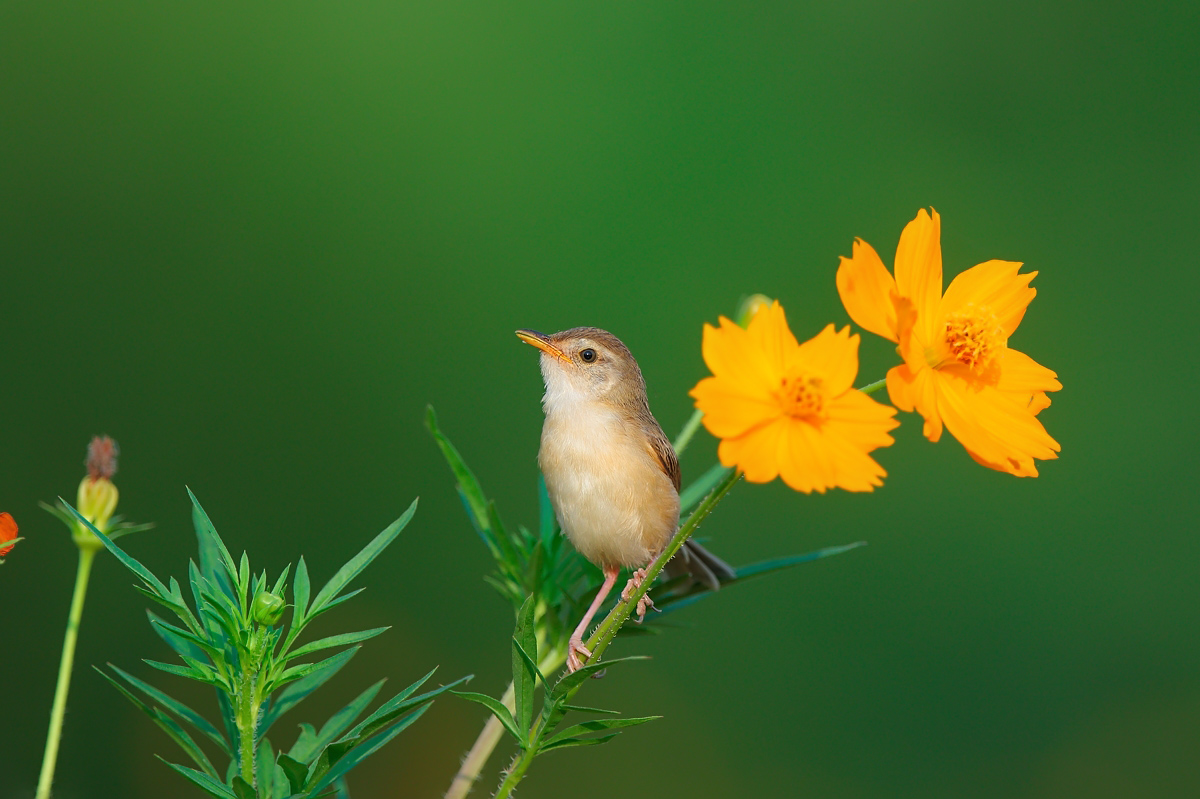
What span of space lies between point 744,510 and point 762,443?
398 centimetres

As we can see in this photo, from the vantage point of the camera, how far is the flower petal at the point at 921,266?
988mm

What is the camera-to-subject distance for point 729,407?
0.86m

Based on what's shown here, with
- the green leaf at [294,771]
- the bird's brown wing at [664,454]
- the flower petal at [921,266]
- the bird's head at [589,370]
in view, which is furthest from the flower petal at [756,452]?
the bird's head at [589,370]

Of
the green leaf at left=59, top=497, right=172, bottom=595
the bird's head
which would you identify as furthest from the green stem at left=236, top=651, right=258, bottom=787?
the bird's head

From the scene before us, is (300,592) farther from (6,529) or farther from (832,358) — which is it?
(832,358)

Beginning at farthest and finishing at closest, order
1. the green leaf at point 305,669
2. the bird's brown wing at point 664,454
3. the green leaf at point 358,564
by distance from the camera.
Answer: the bird's brown wing at point 664,454 < the green leaf at point 358,564 < the green leaf at point 305,669

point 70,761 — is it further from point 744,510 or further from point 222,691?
point 222,691

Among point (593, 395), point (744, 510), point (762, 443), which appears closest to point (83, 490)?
point (762, 443)

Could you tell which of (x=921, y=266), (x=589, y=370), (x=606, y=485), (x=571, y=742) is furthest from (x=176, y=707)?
(x=589, y=370)

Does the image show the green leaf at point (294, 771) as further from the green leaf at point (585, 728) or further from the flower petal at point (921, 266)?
the flower petal at point (921, 266)

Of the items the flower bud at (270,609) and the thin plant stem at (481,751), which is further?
the thin plant stem at (481,751)

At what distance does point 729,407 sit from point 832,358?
0.10 meters

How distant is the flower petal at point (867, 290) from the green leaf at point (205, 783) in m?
0.67

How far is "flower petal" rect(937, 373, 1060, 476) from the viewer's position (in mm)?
968
